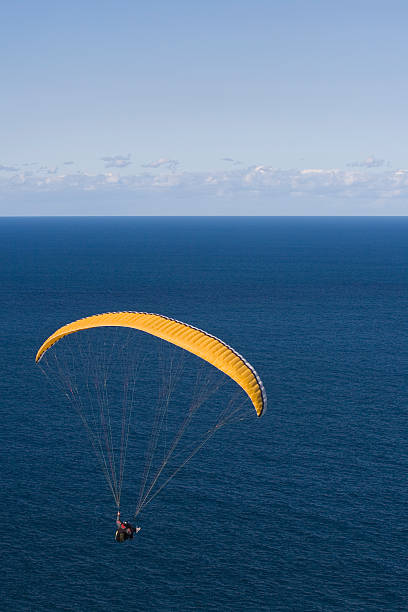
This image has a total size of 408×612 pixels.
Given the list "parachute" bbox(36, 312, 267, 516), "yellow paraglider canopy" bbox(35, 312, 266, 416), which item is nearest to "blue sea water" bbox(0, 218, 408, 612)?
"parachute" bbox(36, 312, 267, 516)

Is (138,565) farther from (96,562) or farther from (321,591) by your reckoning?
(321,591)

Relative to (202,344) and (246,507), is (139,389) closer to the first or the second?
(246,507)


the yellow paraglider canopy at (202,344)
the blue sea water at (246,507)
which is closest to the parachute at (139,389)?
the yellow paraglider canopy at (202,344)

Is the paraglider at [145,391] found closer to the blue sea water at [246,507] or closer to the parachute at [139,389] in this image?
the parachute at [139,389]

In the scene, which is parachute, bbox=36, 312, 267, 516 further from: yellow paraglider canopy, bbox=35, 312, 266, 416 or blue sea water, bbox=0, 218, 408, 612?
blue sea water, bbox=0, 218, 408, 612

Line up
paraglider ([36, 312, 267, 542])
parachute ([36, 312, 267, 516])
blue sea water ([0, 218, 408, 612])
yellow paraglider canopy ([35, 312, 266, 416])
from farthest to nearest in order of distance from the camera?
blue sea water ([0, 218, 408, 612]), paraglider ([36, 312, 267, 542]), parachute ([36, 312, 267, 516]), yellow paraglider canopy ([35, 312, 266, 416])

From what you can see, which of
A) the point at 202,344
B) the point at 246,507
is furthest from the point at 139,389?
the point at 202,344
